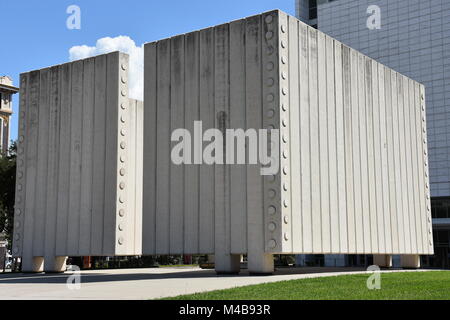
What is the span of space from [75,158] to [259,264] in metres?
14.1

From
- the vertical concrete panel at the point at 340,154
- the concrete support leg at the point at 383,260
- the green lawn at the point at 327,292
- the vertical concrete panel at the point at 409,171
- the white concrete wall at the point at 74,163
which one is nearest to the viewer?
the green lawn at the point at 327,292

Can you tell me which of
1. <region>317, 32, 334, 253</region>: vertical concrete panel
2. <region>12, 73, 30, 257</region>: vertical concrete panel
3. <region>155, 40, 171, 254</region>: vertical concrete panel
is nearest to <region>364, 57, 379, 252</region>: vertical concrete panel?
<region>317, 32, 334, 253</region>: vertical concrete panel

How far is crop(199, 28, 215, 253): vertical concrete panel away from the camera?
33.6m

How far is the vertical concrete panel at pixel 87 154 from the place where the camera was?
3803 centimetres

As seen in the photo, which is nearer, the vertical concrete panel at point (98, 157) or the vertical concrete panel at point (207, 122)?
the vertical concrete panel at point (207, 122)

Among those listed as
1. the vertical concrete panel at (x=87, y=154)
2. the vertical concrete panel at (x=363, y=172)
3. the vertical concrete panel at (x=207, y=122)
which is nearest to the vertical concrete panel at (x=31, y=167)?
the vertical concrete panel at (x=87, y=154)

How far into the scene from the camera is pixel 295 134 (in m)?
33.5

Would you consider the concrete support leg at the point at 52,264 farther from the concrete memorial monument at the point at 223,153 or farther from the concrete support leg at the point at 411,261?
the concrete support leg at the point at 411,261

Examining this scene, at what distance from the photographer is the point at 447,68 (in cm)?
7481

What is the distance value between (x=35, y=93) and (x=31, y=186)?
6.16 m

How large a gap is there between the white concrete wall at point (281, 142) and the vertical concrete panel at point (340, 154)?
7 centimetres

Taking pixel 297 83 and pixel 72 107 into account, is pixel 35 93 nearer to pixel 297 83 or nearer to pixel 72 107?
pixel 72 107

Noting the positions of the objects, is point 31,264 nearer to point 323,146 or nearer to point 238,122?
point 238,122

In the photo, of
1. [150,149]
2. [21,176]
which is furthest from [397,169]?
[21,176]
